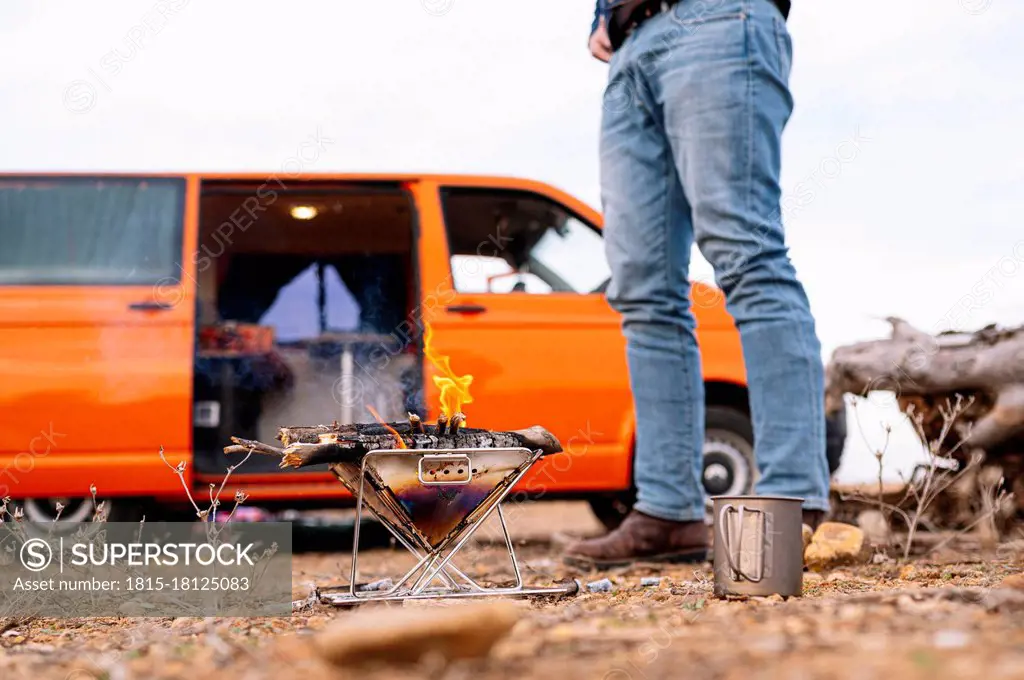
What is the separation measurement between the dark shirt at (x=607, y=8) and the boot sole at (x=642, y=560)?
66.3 inches

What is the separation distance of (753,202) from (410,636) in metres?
1.90

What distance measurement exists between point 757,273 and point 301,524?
3723mm

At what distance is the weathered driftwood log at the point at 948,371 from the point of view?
383 cm

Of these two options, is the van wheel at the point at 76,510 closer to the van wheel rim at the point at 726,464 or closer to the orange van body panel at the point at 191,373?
the orange van body panel at the point at 191,373

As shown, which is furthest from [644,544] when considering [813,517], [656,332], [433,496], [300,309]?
[300,309]

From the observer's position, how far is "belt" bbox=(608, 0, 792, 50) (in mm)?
3080

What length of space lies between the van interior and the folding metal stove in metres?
1.90

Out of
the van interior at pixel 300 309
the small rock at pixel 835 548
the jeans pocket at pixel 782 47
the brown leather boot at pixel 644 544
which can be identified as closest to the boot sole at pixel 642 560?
Answer: the brown leather boot at pixel 644 544

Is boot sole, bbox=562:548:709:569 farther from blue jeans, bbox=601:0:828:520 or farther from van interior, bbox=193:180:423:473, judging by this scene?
van interior, bbox=193:180:423:473

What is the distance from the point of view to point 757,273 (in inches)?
112

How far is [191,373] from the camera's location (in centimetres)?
409

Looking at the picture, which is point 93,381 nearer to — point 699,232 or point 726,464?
point 699,232

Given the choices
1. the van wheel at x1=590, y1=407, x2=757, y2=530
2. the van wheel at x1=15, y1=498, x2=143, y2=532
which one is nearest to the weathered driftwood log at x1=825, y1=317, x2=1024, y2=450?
the van wheel at x1=590, y1=407, x2=757, y2=530

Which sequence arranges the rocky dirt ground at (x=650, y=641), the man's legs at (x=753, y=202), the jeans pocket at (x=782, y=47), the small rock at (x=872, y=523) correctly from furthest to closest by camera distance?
the small rock at (x=872, y=523) < the jeans pocket at (x=782, y=47) < the man's legs at (x=753, y=202) < the rocky dirt ground at (x=650, y=641)
